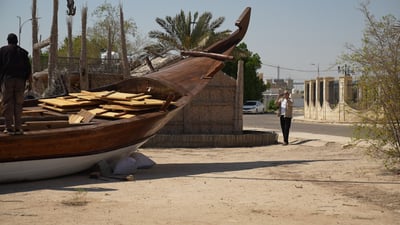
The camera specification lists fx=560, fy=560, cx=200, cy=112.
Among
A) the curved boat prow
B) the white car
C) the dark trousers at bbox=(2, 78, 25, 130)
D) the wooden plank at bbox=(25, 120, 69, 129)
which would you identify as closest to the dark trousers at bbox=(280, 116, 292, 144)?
the curved boat prow

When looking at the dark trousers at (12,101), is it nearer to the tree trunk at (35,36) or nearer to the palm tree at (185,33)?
the tree trunk at (35,36)

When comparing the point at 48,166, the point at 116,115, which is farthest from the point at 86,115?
the point at 48,166

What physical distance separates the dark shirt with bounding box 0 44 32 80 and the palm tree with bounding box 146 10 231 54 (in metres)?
25.5

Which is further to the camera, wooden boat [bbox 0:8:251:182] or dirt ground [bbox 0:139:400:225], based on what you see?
wooden boat [bbox 0:8:251:182]

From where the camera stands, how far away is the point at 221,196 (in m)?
7.08

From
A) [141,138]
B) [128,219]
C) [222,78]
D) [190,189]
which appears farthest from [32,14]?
[128,219]

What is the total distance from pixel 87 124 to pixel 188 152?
511cm

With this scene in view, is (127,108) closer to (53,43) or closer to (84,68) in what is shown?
(84,68)

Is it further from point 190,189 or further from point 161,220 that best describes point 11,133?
point 161,220

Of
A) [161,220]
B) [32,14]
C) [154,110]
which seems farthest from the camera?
[32,14]

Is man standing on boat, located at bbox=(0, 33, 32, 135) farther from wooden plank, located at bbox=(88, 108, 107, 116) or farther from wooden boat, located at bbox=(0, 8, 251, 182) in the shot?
wooden plank, located at bbox=(88, 108, 107, 116)

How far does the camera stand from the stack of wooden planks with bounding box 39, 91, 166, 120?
9.34 metres

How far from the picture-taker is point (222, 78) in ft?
52.7

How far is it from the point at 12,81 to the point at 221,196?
11.2 feet
